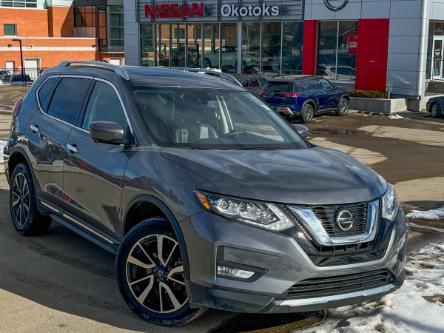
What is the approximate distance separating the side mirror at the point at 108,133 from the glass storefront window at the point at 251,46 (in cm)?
2891

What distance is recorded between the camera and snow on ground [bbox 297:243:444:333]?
424cm

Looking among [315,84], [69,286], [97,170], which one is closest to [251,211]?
[97,170]

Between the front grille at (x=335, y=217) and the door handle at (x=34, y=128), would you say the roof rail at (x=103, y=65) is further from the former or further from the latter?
the front grille at (x=335, y=217)

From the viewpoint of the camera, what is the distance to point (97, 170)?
16.3 feet

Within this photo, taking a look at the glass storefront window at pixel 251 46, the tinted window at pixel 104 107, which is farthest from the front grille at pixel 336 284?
the glass storefront window at pixel 251 46

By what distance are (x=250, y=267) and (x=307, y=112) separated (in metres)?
17.6

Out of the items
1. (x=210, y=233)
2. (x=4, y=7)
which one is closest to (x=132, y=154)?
(x=210, y=233)

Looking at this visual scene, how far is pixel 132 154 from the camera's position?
15.3ft

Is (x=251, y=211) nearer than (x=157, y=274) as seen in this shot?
Yes

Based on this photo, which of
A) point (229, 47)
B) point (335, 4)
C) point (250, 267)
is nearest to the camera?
point (250, 267)

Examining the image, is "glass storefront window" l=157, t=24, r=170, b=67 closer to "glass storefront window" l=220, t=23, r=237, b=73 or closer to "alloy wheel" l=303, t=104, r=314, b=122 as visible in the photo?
"glass storefront window" l=220, t=23, r=237, b=73

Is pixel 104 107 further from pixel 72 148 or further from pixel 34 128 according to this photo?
pixel 34 128

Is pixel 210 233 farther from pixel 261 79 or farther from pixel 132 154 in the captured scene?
pixel 261 79

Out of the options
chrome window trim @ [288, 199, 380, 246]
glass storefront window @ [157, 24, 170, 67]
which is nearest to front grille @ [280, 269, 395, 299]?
chrome window trim @ [288, 199, 380, 246]
